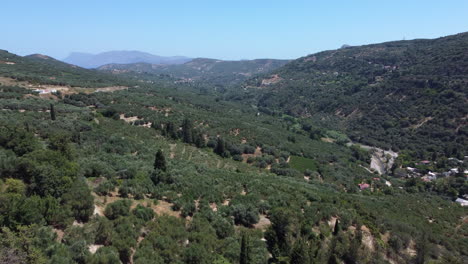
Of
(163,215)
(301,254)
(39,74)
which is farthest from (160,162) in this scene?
(39,74)

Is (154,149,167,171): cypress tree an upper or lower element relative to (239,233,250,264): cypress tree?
upper

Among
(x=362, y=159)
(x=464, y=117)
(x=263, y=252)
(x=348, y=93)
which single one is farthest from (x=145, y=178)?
(x=348, y=93)

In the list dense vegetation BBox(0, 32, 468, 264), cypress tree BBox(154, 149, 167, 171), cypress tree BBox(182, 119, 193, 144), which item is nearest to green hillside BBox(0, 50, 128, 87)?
dense vegetation BBox(0, 32, 468, 264)

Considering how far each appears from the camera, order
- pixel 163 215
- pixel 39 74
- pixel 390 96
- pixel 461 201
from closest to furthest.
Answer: pixel 163 215, pixel 461 201, pixel 39 74, pixel 390 96

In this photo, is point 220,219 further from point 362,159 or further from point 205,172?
point 362,159

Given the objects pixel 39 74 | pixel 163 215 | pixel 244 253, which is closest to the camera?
pixel 244 253

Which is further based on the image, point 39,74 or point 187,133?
point 39,74

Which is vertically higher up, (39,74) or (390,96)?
(39,74)

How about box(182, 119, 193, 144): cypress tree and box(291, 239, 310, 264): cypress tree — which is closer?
box(291, 239, 310, 264): cypress tree

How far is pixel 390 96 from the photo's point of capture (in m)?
96.5

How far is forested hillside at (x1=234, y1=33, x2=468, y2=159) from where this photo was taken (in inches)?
2872

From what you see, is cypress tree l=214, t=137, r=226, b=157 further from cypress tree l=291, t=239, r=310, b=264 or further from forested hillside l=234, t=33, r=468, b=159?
forested hillside l=234, t=33, r=468, b=159

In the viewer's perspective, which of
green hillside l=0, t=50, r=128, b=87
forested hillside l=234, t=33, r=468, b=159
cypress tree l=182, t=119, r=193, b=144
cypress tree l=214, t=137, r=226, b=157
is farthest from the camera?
forested hillside l=234, t=33, r=468, b=159

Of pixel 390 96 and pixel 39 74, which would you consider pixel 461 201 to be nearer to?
pixel 390 96
